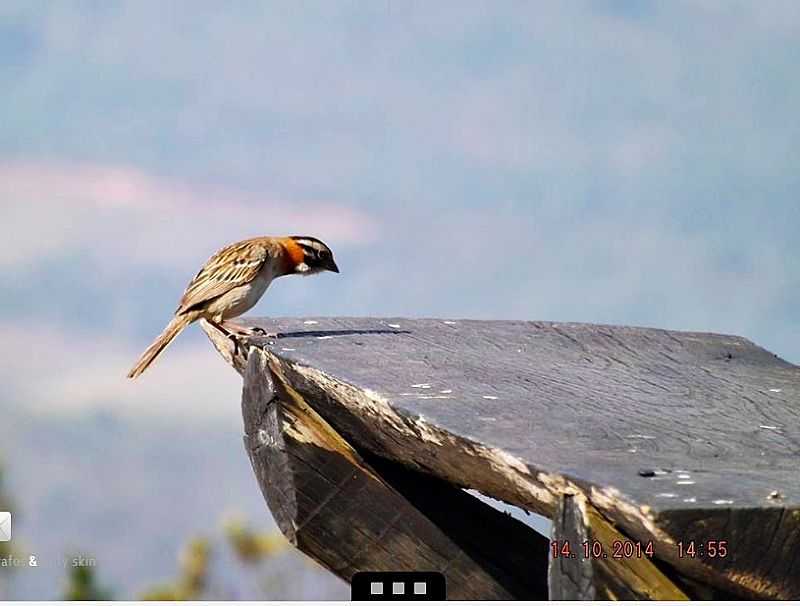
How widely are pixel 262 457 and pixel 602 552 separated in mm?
1677

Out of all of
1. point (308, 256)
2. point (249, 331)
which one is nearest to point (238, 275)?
point (308, 256)

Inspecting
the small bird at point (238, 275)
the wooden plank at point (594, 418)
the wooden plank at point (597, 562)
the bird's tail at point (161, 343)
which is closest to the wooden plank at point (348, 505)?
the wooden plank at point (594, 418)

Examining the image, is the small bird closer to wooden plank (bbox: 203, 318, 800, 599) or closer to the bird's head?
the bird's head

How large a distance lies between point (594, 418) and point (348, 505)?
3.32 ft

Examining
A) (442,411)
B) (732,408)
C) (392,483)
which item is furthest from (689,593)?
(392,483)

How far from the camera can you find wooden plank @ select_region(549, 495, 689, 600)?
2908 millimetres

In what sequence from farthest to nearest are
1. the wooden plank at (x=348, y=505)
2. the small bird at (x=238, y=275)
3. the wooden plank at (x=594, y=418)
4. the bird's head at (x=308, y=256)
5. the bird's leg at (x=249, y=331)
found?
1. the bird's head at (x=308, y=256)
2. the small bird at (x=238, y=275)
3. the bird's leg at (x=249, y=331)
4. the wooden plank at (x=348, y=505)
5. the wooden plank at (x=594, y=418)

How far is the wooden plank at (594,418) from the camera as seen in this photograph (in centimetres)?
281

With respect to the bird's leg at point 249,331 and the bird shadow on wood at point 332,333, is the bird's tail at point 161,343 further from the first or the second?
the bird shadow on wood at point 332,333

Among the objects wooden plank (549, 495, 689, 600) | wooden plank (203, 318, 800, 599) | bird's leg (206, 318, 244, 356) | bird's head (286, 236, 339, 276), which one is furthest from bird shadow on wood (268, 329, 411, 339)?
wooden plank (549, 495, 689, 600)

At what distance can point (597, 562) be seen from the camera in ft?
9.61

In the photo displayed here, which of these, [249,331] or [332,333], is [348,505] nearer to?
[332,333]

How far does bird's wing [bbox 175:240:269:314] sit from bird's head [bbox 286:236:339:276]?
0.17 m

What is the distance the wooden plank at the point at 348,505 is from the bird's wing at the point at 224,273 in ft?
5.70
